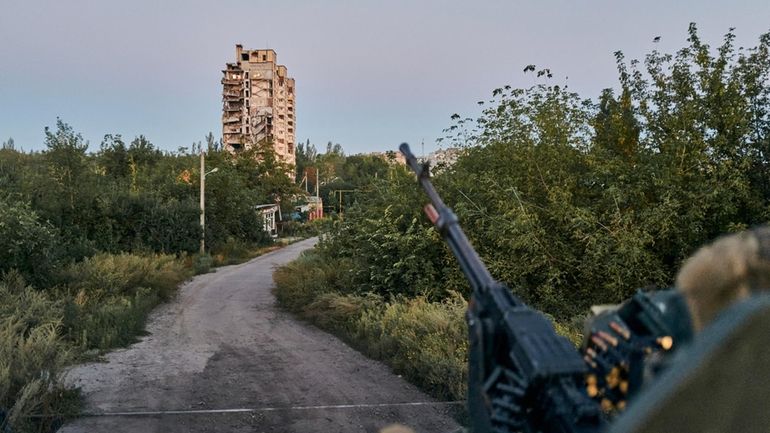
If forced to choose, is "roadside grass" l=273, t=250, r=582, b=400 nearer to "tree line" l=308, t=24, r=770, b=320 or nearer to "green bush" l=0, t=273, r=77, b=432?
"tree line" l=308, t=24, r=770, b=320

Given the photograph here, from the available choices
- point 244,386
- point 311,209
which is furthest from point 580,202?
point 311,209

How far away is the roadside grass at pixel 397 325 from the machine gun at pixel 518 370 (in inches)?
225

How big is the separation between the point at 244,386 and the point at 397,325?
2.74m

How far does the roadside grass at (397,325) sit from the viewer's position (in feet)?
24.6

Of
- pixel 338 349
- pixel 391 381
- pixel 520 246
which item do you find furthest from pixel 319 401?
pixel 520 246

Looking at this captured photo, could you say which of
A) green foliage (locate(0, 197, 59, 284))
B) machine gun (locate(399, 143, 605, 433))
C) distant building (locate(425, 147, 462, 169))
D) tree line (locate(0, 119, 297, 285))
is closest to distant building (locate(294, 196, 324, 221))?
tree line (locate(0, 119, 297, 285))

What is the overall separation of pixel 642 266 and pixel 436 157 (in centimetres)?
564

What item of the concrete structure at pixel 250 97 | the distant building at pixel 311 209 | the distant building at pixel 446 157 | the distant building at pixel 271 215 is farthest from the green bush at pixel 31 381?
the concrete structure at pixel 250 97

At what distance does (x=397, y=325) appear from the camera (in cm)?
940

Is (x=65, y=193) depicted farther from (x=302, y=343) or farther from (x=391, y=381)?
(x=391, y=381)

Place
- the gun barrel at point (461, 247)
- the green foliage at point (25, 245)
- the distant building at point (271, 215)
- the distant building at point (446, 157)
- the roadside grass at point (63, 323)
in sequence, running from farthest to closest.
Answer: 1. the distant building at point (271, 215)
2. the distant building at point (446, 157)
3. the green foliage at point (25, 245)
4. the roadside grass at point (63, 323)
5. the gun barrel at point (461, 247)

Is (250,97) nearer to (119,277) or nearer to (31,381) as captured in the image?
(119,277)

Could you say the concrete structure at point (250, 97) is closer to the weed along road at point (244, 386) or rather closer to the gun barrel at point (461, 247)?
the weed along road at point (244, 386)

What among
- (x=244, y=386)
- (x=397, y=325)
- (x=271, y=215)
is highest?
(x=271, y=215)
